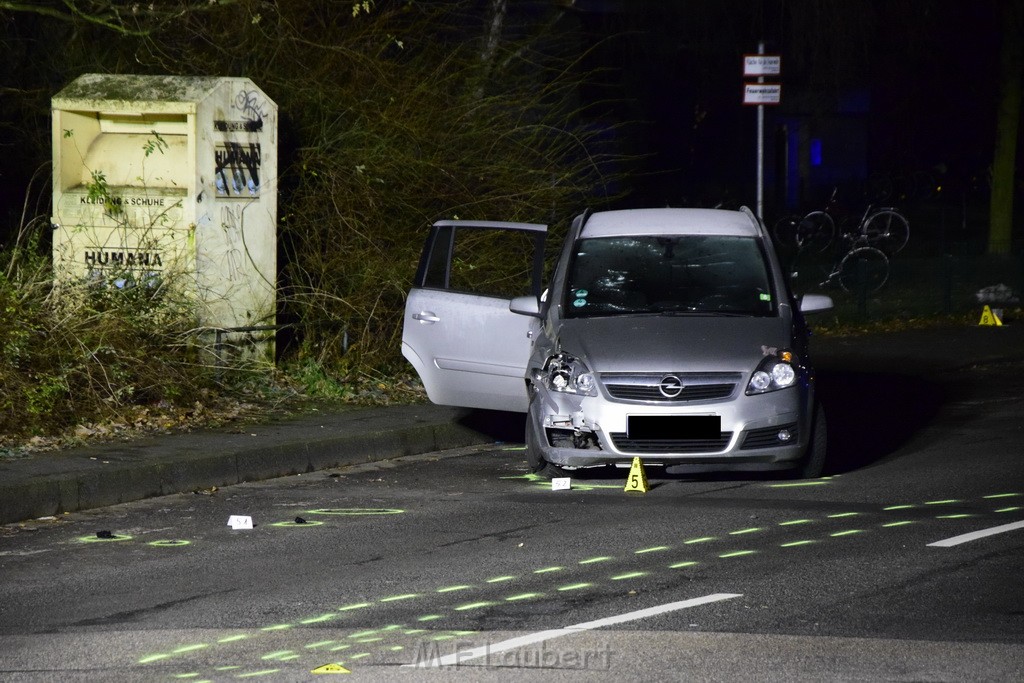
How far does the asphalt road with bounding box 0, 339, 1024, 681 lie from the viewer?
5.50m

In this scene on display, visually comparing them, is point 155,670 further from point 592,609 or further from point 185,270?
point 185,270

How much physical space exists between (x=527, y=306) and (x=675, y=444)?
4.96 ft

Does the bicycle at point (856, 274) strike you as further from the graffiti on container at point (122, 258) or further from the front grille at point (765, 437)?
the front grille at point (765, 437)

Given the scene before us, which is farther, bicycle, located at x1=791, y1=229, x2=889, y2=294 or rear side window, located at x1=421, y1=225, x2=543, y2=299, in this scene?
bicycle, located at x1=791, y1=229, x2=889, y2=294

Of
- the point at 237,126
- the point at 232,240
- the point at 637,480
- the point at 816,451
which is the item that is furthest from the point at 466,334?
the point at 237,126

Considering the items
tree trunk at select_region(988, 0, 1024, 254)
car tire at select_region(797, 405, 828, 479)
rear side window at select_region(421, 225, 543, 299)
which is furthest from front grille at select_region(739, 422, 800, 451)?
tree trunk at select_region(988, 0, 1024, 254)

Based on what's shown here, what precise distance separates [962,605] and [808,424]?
2914 millimetres

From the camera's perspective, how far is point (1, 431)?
393 inches

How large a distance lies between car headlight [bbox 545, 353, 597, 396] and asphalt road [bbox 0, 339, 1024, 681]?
0.61m

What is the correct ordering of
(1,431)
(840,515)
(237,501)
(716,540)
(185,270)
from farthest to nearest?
(185,270)
(1,431)
(237,501)
(840,515)
(716,540)

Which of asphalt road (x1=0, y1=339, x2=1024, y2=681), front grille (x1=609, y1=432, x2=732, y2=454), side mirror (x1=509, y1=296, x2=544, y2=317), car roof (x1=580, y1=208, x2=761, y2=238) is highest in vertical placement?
car roof (x1=580, y1=208, x2=761, y2=238)

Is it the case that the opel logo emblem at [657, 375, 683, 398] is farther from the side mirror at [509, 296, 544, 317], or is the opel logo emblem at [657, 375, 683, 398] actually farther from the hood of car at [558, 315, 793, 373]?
the side mirror at [509, 296, 544, 317]

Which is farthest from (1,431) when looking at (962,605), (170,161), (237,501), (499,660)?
(962,605)

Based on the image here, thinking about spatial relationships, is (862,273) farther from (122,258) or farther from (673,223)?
(122,258)
